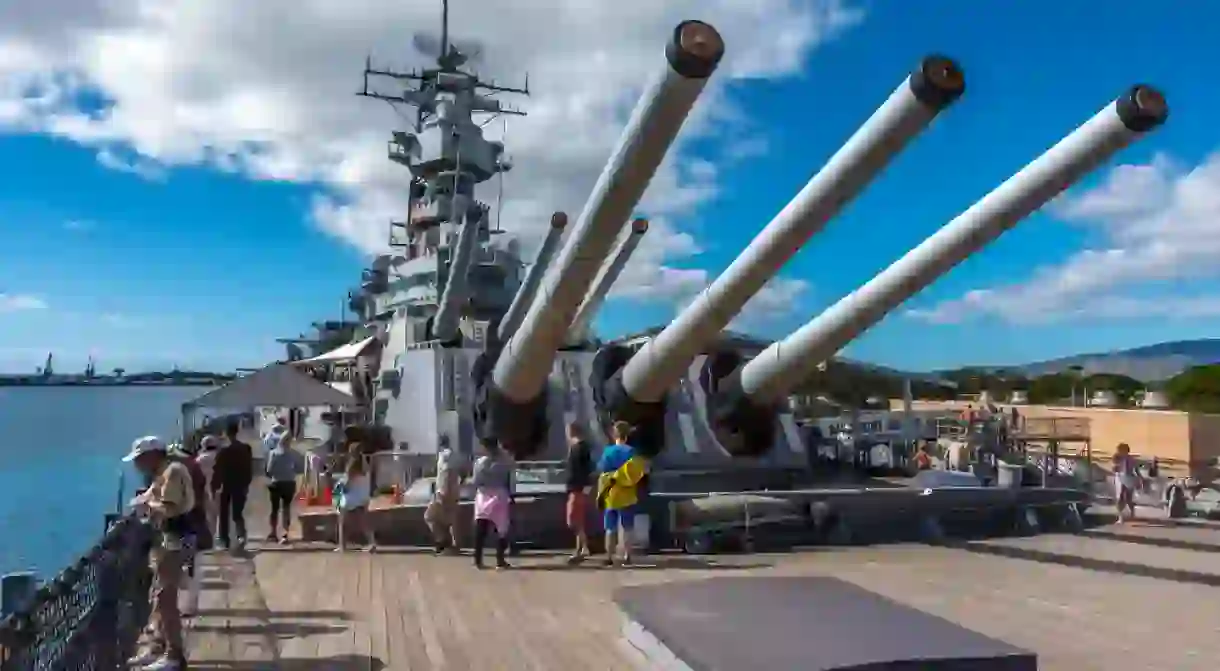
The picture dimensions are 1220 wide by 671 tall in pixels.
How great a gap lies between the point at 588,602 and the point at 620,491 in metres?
1.41

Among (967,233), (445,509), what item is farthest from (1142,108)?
(445,509)

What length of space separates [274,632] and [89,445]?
126 ft

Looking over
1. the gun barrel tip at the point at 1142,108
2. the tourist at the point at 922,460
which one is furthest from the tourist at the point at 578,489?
the tourist at the point at 922,460

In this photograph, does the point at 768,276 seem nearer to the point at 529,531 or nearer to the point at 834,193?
the point at 834,193

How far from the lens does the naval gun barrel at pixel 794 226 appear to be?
5.63 meters

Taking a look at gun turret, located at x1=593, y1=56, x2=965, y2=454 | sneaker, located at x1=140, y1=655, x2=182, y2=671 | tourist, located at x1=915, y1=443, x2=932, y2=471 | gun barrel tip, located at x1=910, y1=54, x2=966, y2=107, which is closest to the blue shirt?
gun turret, located at x1=593, y1=56, x2=965, y2=454

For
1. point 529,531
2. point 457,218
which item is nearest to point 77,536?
point 457,218

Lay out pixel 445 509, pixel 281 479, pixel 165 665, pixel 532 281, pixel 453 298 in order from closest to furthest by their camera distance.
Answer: pixel 165 665 → pixel 445 509 → pixel 281 479 → pixel 532 281 → pixel 453 298

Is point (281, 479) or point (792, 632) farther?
point (281, 479)

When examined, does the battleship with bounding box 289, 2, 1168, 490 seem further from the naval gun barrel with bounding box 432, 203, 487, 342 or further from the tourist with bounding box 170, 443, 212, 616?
the tourist with bounding box 170, 443, 212, 616

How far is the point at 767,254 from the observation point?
7348 mm

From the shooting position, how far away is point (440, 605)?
5.91m

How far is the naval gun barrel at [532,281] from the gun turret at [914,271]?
6.78 ft

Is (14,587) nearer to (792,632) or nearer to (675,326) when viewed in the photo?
(792,632)
